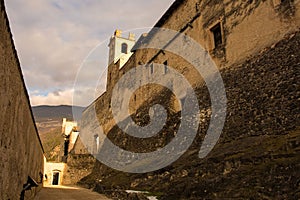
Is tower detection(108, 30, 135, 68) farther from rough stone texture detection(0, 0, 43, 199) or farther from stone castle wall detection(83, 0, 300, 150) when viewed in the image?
rough stone texture detection(0, 0, 43, 199)

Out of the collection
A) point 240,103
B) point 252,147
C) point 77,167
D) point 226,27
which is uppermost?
point 226,27

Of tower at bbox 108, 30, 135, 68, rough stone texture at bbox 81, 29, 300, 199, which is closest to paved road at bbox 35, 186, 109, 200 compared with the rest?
rough stone texture at bbox 81, 29, 300, 199

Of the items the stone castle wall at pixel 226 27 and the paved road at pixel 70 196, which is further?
the paved road at pixel 70 196

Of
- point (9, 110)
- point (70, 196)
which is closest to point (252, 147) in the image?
point (9, 110)

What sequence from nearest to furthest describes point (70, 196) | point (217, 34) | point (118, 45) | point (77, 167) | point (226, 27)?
point (70, 196) < point (226, 27) < point (217, 34) < point (77, 167) < point (118, 45)

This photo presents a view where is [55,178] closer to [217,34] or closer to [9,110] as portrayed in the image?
[217,34]

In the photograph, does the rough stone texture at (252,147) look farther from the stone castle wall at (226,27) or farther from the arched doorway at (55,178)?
the arched doorway at (55,178)

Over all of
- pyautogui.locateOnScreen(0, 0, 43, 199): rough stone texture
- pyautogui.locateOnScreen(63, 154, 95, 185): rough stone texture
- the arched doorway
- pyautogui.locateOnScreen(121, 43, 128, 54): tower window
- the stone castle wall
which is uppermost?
pyautogui.locateOnScreen(121, 43, 128, 54): tower window

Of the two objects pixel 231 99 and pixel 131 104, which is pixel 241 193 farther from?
pixel 131 104

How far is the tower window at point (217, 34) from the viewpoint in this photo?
1339 cm

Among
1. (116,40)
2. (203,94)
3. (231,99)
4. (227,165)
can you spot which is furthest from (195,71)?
(116,40)

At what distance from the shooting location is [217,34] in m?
13.7

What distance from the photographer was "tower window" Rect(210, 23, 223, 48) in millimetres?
13387

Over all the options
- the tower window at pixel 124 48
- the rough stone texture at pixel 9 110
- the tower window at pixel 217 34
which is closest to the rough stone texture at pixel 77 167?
the tower window at pixel 217 34
